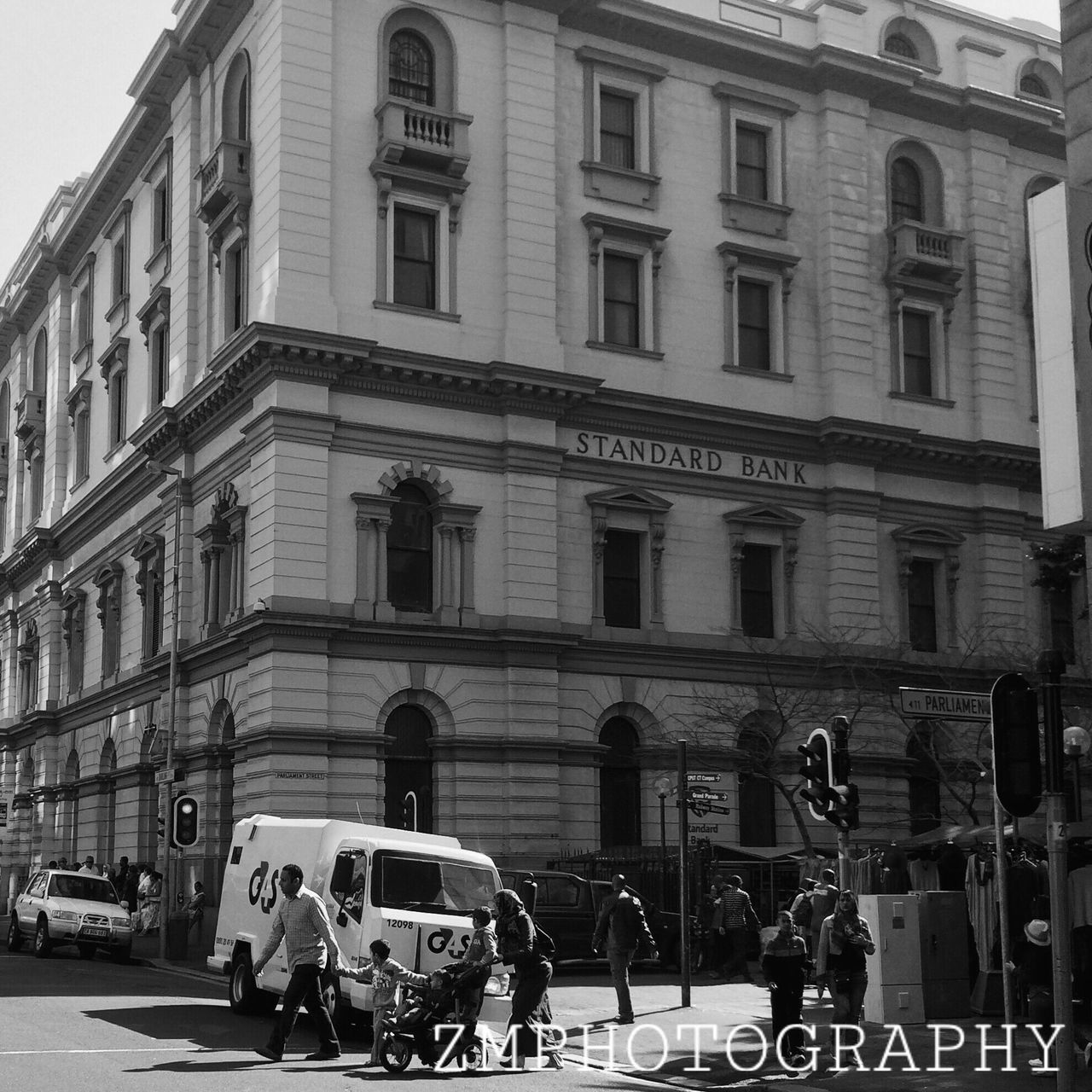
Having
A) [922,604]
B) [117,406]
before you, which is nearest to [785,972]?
[922,604]

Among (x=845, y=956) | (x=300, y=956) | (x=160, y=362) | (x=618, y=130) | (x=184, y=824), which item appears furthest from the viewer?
(x=160, y=362)

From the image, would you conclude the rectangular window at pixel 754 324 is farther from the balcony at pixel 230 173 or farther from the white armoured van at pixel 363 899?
the white armoured van at pixel 363 899

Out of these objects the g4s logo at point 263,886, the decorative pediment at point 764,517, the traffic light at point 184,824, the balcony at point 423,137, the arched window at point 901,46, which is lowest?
the g4s logo at point 263,886

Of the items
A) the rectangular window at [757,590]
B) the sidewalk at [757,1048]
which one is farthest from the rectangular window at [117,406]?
the sidewalk at [757,1048]

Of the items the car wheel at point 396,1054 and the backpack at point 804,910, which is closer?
the car wheel at point 396,1054

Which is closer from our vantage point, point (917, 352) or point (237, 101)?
point (237, 101)

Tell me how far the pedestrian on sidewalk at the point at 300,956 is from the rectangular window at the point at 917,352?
103ft

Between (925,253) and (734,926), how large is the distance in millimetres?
23281

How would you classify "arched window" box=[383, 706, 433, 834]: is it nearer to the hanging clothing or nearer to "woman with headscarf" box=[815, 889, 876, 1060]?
the hanging clothing

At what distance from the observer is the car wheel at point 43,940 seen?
35.1m

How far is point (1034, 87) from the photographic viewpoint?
164 feet

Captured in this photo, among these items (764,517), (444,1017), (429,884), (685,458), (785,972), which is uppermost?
(685,458)

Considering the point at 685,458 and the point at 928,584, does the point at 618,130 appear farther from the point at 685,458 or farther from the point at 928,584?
the point at 928,584

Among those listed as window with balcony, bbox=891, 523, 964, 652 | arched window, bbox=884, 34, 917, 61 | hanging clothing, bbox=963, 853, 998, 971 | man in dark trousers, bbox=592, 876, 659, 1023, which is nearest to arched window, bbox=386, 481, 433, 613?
window with balcony, bbox=891, 523, 964, 652
